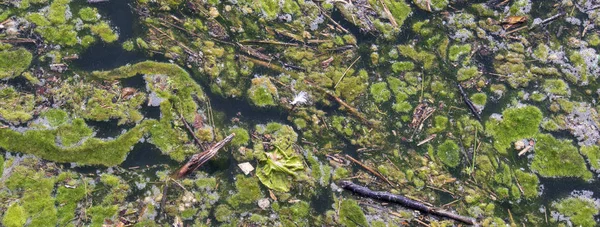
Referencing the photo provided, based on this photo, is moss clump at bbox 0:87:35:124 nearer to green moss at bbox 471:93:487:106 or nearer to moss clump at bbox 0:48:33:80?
moss clump at bbox 0:48:33:80

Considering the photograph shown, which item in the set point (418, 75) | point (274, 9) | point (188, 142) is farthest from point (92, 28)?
point (418, 75)

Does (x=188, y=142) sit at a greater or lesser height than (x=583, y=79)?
lesser

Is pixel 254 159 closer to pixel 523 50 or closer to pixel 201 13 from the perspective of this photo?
pixel 201 13

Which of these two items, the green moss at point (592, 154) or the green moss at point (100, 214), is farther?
the green moss at point (592, 154)

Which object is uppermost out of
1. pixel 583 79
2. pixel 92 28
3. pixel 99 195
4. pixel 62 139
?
pixel 583 79

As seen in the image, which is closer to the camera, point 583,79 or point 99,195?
point 99,195

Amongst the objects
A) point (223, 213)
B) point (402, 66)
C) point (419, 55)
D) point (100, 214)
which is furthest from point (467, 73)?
point (100, 214)

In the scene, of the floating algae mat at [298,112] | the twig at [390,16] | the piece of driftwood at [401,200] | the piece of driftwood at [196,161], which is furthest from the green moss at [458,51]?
the piece of driftwood at [196,161]

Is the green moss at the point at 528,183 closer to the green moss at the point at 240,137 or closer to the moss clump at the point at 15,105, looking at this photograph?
the green moss at the point at 240,137
